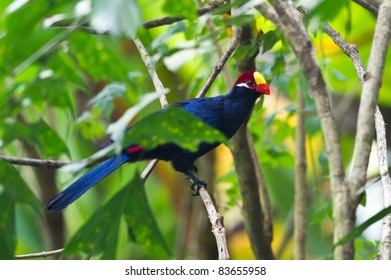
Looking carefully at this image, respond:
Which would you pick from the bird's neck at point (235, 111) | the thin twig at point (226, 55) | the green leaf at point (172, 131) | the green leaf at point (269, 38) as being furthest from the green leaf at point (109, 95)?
the green leaf at point (172, 131)

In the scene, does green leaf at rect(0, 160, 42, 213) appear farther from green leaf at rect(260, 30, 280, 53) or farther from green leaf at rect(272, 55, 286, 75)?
green leaf at rect(272, 55, 286, 75)

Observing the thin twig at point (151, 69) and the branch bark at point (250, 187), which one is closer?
the thin twig at point (151, 69)

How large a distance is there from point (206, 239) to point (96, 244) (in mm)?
2383

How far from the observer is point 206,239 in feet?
11.1

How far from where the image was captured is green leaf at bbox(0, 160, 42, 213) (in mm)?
1133

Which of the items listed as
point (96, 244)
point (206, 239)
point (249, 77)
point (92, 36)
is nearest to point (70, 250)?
point (96, 244)

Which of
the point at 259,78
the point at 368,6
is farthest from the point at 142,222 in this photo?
the point at 259,78

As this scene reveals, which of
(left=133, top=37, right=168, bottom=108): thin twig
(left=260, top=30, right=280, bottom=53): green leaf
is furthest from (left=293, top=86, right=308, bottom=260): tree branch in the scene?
(left=260, top=30, right=280, bottom=53): green leaf

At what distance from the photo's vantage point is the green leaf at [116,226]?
1041 mm

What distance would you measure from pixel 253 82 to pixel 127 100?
2.39ft

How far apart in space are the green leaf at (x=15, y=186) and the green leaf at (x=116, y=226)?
149mm

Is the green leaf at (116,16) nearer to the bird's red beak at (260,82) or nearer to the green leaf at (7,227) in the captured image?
the green leaf at (7,227)
